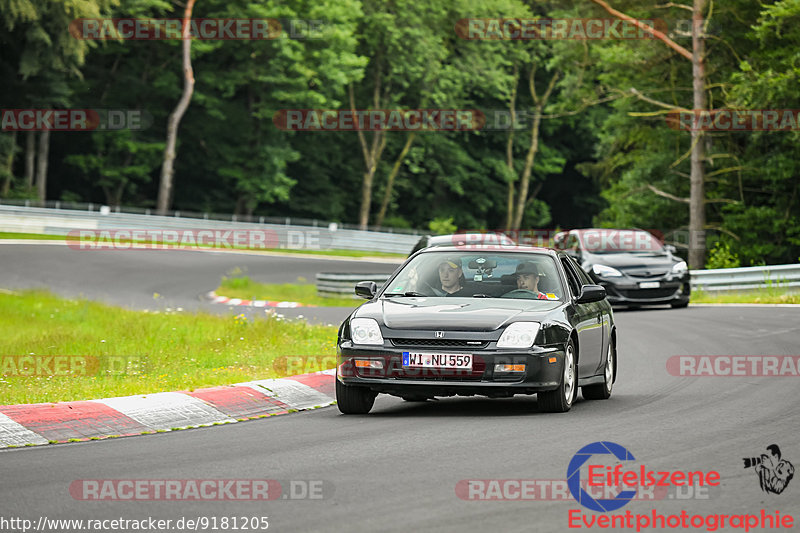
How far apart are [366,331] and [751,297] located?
66.7 feet

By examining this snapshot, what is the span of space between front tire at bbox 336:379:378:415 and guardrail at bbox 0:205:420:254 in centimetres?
4091

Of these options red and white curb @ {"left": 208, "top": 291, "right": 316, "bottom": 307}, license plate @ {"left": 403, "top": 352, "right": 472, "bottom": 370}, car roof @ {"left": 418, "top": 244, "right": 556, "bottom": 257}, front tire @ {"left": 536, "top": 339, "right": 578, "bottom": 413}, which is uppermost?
car roof @ {"left": 418, "top": 244, "right": 556, "bottom": 257}

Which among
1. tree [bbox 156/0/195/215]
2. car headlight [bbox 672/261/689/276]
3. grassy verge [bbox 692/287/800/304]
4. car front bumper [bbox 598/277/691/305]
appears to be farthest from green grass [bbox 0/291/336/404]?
tree [bbox 156/0/195/215]

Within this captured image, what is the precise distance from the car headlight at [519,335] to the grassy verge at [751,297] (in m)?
18.6

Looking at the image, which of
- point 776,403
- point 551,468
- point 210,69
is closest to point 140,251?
point 210,69

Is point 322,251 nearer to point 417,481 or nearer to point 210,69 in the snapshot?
point 210,69

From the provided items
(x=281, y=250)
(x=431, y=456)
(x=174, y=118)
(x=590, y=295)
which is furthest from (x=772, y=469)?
(x=174, y=118)

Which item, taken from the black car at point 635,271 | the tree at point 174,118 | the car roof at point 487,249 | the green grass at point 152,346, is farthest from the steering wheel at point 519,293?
the tree at point 174,118

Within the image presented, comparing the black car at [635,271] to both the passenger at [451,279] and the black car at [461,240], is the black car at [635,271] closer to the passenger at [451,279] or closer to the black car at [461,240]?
the black car at [461,240]

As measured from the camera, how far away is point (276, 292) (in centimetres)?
3284

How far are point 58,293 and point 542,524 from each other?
2530 centimetres

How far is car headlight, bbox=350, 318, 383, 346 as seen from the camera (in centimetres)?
1055

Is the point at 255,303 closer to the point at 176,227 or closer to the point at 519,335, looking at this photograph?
the point at 519,335

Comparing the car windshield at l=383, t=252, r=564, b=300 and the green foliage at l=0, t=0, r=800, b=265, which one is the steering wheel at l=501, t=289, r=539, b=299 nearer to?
the car windshield at l=383, t=252, r=564, b=300
